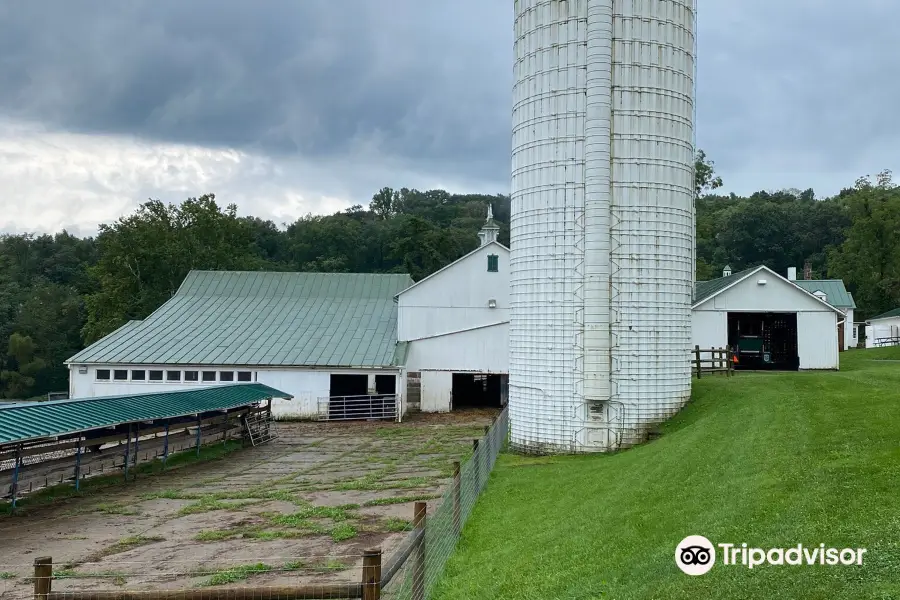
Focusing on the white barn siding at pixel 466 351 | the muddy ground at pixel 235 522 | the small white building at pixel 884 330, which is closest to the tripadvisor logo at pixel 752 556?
the muddy ground at pixel 235 522

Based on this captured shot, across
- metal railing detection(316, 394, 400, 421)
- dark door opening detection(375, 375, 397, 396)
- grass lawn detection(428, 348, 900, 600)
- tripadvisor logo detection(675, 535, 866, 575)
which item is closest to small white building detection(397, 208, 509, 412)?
dark door opening detection(375, 375, 397, 396)

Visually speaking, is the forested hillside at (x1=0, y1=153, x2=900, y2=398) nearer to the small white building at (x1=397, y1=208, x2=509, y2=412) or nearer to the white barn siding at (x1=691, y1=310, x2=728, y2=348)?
the small white building at (x1=397, y1=208, x2=509, y2=412)

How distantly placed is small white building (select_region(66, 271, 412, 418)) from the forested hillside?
16621 millimetres

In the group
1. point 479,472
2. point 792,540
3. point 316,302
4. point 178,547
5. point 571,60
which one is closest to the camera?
point 792,540

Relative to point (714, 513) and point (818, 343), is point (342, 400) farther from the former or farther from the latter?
point (714, 513)

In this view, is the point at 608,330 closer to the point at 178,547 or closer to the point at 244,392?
the point at 178,547

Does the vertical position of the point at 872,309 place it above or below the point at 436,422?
above

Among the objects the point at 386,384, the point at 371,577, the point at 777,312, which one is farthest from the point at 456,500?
the point at 777,312

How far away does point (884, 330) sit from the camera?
183ft

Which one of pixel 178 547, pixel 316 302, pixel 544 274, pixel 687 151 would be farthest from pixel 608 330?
pixel 316 302

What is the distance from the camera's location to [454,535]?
10.2 m

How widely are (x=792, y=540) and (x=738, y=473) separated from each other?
320 cm

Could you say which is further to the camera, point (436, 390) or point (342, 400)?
point (436, 390)

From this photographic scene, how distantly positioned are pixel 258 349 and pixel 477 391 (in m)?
11.4
